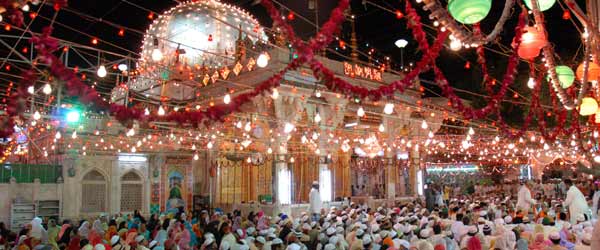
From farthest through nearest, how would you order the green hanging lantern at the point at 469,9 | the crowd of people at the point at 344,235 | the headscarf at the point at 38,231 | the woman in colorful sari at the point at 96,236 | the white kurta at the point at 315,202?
the white kurta at the point at 315,202 → the headscarf at the point at 38,231 → the woman in colorful sari at the point at 96,236 → the crowd of people at the point at 344,235 → the green hanging lantern at the point at 469,9

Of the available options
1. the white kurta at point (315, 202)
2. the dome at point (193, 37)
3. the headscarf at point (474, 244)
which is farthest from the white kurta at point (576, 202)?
the dome at point (193, 37)

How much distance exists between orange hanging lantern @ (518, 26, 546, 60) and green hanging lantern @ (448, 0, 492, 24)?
175 cm

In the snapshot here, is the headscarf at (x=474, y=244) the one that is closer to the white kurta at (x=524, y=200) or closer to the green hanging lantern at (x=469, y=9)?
the green hanging lantern at (x=469, y=9)

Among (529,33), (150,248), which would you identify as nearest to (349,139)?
(150,248)

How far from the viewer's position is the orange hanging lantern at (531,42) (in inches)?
245

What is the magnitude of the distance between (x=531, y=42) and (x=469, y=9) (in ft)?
6.35

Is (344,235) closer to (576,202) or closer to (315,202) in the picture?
(315,202)

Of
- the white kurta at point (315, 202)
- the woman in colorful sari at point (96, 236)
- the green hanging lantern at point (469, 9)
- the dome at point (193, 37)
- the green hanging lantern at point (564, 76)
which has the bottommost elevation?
the woman in colorful sari at point (96, 236)

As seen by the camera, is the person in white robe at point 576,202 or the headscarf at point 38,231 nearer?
the headscarf at point 38,231

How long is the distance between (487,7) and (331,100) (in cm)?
1351

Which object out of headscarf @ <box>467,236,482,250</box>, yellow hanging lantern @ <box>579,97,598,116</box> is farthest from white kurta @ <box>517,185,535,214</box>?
yellow hanging lantern @ <box>579,97,598,116</box>

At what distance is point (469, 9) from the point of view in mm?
4781

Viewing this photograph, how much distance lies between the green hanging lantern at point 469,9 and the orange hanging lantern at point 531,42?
1.75m

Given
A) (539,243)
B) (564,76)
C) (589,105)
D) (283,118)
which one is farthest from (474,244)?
(283,118)
